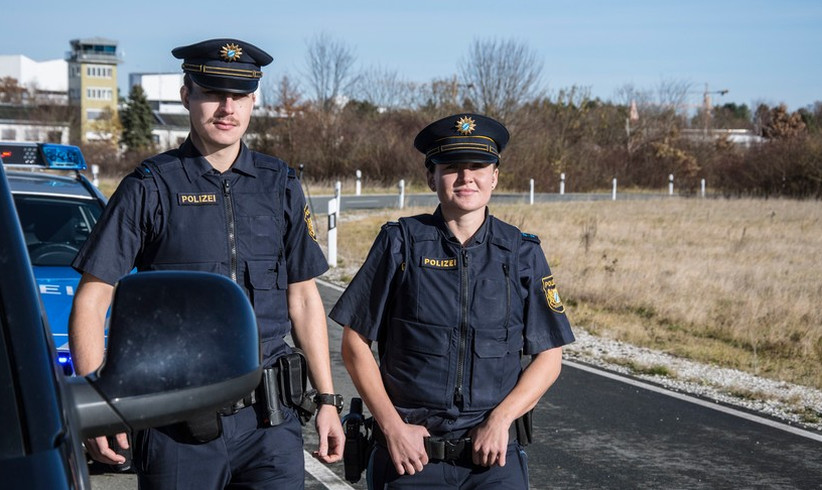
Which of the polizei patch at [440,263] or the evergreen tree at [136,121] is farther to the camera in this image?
the evergreen tree at [136,121]

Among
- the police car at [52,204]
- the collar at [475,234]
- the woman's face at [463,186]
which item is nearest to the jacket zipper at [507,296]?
the collar at [475,234]

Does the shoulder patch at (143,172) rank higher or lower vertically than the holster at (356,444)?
higher

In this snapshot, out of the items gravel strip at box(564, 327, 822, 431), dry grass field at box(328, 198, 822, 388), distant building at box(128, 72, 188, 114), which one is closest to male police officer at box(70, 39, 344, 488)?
gravel strip at box(564, 327, 822, 431)

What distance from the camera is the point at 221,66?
3.56 meters

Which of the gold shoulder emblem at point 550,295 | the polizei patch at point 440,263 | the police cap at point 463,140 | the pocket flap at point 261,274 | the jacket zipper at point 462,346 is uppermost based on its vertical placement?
the police cap at point 463,140

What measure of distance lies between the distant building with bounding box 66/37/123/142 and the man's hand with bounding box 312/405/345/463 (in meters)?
131

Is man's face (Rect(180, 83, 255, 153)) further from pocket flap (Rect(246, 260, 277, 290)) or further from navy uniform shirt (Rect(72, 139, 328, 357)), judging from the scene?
pocket flap (Rect(246, 260, 277, 290))

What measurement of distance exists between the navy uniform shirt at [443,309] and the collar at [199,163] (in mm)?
504

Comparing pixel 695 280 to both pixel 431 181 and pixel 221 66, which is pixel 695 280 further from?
pixel 221 66

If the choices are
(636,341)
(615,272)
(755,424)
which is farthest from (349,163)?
(755,424)

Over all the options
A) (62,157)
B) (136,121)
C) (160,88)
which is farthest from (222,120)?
(160,88)

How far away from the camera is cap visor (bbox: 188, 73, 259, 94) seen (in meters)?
3.54

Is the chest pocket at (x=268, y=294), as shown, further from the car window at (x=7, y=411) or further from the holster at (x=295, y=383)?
the car window at (x=7, y=411)

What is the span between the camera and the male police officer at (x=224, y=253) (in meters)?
3.28
